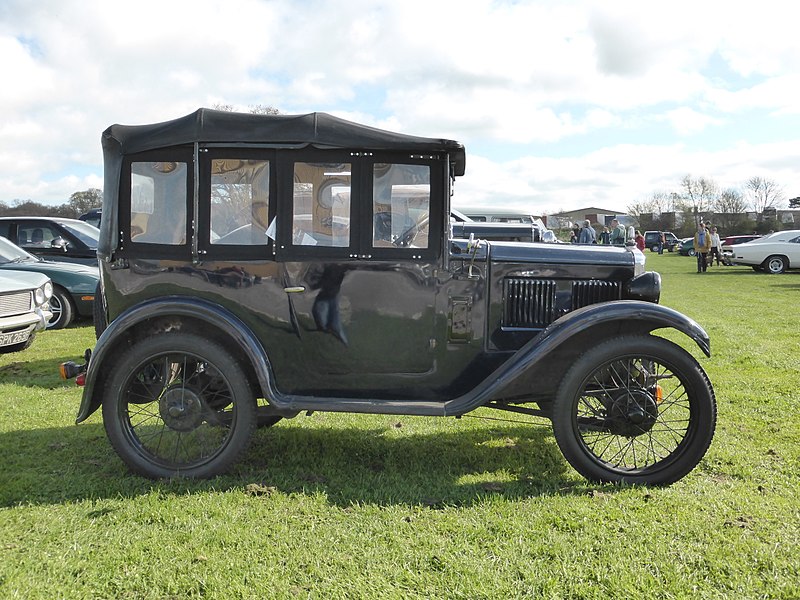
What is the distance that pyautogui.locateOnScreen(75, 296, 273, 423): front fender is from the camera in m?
3.80

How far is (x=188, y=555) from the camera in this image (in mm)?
2990

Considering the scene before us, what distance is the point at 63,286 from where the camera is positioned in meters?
9.62

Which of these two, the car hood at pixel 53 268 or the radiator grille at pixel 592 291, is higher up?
the car hood at pixel 53 268

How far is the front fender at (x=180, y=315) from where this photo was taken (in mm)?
3803

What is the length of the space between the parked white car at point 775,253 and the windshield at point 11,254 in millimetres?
21381

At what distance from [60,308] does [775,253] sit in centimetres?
2129

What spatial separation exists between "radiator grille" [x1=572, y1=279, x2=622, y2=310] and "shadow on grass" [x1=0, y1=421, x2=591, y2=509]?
1.08 meters

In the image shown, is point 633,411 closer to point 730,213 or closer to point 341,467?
point 341,467

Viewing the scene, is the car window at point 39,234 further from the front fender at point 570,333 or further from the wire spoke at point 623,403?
the wire spoke at point 623,403

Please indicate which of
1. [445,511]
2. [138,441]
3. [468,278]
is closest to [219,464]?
[138,441]

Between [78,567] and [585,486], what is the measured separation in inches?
107

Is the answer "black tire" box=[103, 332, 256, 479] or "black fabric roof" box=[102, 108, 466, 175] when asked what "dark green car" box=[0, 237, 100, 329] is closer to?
"black tire" box=[103, 332, 256, 479]

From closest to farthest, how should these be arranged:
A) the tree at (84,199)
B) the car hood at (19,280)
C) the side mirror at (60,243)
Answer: the car hood at (19,280)
the side mirror at (60,243)
the tree at (84,199)

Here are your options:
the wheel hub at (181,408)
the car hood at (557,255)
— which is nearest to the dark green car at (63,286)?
the wheel hub at (181,408)
